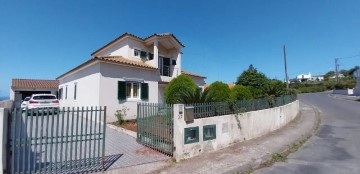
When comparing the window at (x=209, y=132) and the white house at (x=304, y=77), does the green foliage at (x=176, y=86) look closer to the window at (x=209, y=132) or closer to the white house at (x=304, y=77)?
the window at (x=209, y=132)

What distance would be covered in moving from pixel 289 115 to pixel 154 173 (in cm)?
1195

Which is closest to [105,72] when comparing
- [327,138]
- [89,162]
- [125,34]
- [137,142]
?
[125,34]

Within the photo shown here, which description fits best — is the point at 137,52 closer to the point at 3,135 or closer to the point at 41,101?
the point at 41,101

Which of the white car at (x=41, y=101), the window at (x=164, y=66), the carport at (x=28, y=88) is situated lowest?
the white car at (x=41, y=101)

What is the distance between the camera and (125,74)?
46.3 feet

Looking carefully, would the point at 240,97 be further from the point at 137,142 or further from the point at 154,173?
the point at 154,173

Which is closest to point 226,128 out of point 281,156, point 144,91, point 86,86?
point 281,156

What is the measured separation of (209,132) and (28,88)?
30.5 metres

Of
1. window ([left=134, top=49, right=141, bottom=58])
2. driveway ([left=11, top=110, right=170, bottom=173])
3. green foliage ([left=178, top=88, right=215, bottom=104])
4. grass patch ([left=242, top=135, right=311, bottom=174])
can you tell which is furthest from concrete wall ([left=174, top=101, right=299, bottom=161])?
window ([left=134, top=49, right=141, bottom=58])

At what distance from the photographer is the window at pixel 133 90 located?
13672mm

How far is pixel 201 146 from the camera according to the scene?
707 centimetres

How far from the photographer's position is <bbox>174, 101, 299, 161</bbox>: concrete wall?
6.55 m

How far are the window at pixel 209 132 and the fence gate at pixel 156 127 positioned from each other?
122 cm

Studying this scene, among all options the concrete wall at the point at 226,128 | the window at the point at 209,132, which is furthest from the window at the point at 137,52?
the window at the point at 209,132
